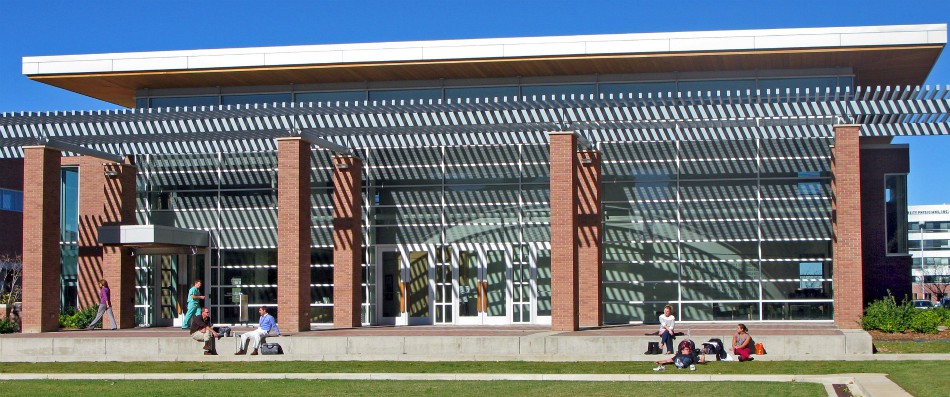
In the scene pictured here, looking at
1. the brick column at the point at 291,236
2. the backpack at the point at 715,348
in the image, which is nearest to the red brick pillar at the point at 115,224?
the brick column at the point at 291,236

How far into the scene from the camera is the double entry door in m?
31.8

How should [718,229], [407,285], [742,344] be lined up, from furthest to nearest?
[407,285] → [718,229] → [742,344]

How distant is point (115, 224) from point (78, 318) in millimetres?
2652

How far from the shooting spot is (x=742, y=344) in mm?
22406

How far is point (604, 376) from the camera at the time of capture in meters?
Result: 19.3

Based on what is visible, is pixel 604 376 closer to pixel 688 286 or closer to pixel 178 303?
pixel 688 286

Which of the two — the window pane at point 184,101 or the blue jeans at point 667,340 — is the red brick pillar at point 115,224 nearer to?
the window pane at point 184,101

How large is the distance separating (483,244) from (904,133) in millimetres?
10873

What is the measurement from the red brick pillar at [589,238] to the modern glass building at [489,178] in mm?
57

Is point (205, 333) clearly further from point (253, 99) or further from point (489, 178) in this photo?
point (253, 99)

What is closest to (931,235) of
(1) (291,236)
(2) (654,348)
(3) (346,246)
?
(3) (346,246)

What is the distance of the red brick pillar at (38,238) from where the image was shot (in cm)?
2931

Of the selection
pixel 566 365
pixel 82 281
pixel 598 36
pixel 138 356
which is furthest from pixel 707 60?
pixel 82 281

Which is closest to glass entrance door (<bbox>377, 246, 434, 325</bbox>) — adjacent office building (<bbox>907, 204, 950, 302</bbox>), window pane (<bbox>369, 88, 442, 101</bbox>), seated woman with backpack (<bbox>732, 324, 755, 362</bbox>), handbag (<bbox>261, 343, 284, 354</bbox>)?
window pane (<bbox>369, 88, 442, 101</bbox>)
